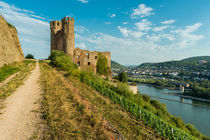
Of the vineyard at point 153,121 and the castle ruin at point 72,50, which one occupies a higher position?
the castle ruin at point 72,50


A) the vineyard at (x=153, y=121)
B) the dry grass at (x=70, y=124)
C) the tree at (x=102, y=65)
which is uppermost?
the tree at (x=102, y=65)

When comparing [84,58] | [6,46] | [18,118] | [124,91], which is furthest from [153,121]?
[6,46]

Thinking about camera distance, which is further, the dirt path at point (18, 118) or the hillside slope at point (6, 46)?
the hillside slope at point (6, 46)

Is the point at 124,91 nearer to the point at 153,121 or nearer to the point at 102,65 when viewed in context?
the point at 102,65

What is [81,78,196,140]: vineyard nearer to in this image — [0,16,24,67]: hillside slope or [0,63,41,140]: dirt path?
[0,63,41,140]: dirt path

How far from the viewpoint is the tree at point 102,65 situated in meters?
28.0

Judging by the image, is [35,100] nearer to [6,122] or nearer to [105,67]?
[6,122]

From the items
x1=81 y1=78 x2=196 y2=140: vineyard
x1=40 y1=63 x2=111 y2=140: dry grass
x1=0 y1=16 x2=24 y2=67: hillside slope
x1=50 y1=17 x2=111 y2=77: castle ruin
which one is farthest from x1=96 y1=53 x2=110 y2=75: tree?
x1=40 y1=63 x2=111 y2=140: dry grass

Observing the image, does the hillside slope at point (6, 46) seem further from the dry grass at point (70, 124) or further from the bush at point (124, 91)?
the bush at point (124, 91)

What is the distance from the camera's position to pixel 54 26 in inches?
1233

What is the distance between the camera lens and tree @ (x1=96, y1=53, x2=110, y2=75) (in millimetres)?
27969

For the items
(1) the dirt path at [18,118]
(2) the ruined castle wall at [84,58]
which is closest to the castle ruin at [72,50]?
(2) the ruined castle wall at [84,58]

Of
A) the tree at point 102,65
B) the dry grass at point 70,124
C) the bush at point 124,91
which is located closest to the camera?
the dry grass at point 70,124

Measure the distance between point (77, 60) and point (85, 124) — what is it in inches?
863
